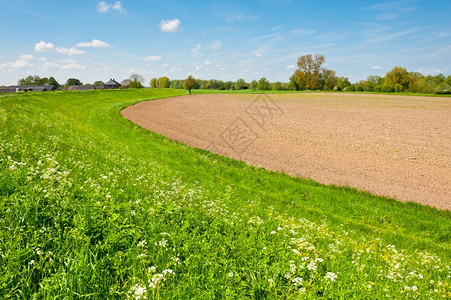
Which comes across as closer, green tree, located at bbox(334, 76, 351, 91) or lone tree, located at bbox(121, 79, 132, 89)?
green tree, located at bbox(334, 76, 351, 91)

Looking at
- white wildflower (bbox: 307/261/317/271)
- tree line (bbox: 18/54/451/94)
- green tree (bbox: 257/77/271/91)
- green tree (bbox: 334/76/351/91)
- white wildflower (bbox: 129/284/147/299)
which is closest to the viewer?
white wildflower (bbox: 129/284/147/299)

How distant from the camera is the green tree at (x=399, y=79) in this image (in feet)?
341

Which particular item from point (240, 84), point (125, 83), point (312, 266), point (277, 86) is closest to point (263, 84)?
point (277, 86)

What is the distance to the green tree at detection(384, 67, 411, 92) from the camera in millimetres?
103938

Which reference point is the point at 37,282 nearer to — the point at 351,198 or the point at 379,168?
the point at 351,198

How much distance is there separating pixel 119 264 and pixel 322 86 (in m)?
140

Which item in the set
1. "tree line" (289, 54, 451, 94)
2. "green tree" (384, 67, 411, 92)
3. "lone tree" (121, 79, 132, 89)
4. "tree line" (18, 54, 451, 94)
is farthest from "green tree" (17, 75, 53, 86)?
"green tree" (384, 67, 411, 92)

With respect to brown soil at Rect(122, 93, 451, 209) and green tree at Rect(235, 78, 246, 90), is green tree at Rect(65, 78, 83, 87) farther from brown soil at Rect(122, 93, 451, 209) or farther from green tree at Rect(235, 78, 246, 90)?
brown soil at Rect(122, 93, 451, 209)

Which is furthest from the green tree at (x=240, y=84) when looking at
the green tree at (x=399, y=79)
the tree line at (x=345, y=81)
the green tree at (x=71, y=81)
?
the green tree at (x=71, y=81)

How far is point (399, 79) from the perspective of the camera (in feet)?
349

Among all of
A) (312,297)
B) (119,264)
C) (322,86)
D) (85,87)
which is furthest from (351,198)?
(85,87)

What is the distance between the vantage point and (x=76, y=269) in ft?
11.0

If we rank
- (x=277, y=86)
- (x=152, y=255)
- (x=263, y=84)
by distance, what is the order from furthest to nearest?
(x=277, y=86) < (x=263, y=84) < (x=152, y=255)

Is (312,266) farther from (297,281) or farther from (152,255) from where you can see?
(152,255)
